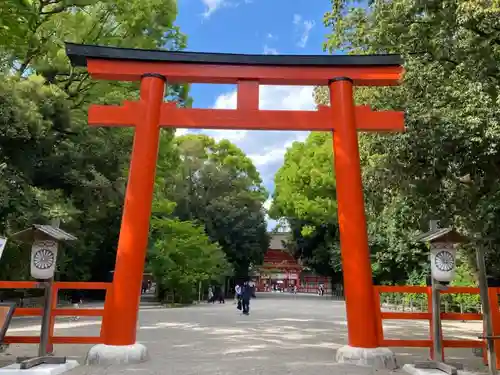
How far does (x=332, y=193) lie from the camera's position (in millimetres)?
29359

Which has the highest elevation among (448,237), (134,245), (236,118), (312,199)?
(312,199)

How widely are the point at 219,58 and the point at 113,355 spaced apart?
5469 millimetres

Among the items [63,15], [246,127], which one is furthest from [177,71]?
[63,15]

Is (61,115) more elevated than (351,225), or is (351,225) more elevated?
(61,115)

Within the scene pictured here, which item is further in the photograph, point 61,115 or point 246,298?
point 246,298

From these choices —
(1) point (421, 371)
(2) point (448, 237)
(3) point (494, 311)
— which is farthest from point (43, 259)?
(3) point (494, 311)

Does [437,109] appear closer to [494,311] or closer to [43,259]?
[494,311]

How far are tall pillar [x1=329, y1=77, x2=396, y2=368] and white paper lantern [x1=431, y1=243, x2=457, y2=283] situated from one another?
105cm

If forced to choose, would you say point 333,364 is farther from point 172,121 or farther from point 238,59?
point 238,59

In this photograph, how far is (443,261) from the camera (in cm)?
712

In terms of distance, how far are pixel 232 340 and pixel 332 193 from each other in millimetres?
20015

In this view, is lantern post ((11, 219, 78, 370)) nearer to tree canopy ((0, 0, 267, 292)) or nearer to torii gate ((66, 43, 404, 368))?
torii gate ((66, 43, 404, 368))

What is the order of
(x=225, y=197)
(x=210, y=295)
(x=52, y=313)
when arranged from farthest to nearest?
(x=225, y=197), (x=210, y=295), (x=52, y=313)

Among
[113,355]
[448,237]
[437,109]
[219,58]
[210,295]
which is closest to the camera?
[113,355]
